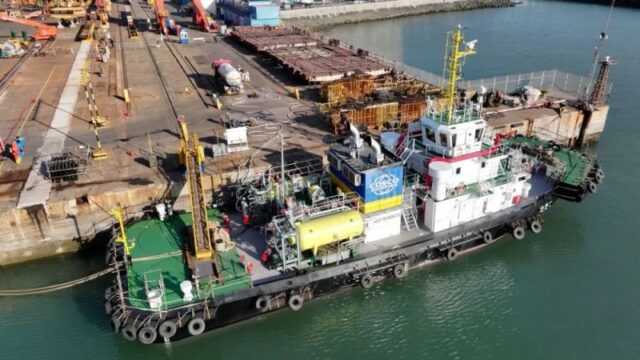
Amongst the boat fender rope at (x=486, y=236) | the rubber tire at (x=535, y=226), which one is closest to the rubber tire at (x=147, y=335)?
the boat fender rope at (x=486, y=236)

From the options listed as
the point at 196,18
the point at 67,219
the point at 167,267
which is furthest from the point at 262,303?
the point at 196,18

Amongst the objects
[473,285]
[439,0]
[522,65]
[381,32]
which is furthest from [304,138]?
[439,0]

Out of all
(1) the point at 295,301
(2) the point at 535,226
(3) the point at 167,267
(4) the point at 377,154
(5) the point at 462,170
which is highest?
(4) the point at 377,154

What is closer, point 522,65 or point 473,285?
point 473,285

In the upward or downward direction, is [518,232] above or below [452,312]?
above

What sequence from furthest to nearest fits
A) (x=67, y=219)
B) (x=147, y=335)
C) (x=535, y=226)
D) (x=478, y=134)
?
(x=535, y=226) → (x=67, y=219) → (x=478, y=134) → (x=147, y=335)

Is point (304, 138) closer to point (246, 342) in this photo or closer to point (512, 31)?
point (246, 342)

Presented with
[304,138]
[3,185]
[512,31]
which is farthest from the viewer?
[512,31]

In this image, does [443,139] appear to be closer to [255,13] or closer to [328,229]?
[328,229]
